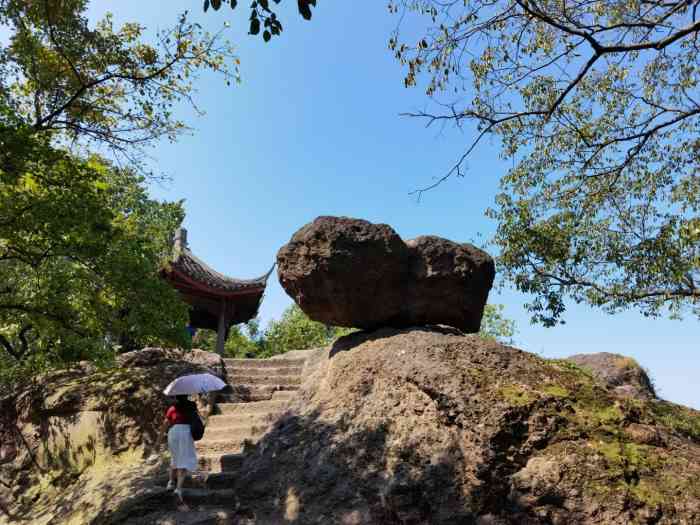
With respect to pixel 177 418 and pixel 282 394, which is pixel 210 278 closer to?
pixel 282 394

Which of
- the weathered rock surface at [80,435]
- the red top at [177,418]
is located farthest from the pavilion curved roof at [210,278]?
the red top at [177,418]

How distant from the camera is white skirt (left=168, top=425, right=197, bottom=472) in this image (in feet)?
20.0

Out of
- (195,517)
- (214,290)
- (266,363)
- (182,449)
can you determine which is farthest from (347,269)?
(214,290)

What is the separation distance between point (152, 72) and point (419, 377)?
8983 millimetres

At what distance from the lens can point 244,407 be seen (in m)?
8.93

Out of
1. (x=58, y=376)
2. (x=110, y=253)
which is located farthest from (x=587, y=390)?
(x=58, y=376)

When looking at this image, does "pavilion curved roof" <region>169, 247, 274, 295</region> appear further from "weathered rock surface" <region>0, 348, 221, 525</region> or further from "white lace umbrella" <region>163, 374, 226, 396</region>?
"white lace umbrella" <region>163, 374, 226, 396</region>

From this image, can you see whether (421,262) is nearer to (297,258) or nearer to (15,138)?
(297,258)

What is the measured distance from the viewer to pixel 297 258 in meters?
7.76

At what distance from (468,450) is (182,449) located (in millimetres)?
3560

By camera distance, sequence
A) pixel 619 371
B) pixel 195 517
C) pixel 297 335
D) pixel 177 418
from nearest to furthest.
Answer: pixel 195 517 → pixel 177 418 → pixel 619 371 → pixel 297 335

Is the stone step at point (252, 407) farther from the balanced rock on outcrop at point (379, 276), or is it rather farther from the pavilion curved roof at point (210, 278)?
the pavilion curved roof at point (210, 278)

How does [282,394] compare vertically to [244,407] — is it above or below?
above

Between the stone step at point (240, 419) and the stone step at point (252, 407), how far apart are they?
0.39 ft
